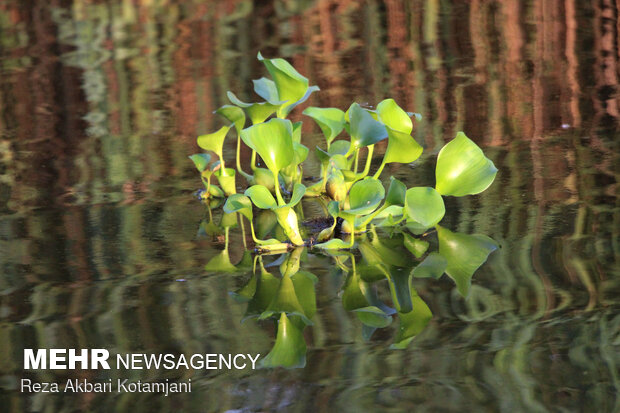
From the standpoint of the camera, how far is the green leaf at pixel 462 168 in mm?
1441

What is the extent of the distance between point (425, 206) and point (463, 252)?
9cm

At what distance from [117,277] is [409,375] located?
1.75ft

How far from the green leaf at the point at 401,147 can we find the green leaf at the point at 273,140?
0.50 ft

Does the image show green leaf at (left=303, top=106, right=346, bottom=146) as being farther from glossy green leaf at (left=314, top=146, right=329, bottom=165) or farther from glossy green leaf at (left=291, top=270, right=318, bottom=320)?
glossy green leaf at (left=291, top=270, right=318, bottom=320)

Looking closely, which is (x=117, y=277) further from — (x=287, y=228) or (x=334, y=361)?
(x=334, y=361)

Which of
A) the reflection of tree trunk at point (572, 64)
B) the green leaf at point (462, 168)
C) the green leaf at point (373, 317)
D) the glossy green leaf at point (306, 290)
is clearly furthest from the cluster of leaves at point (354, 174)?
the reflection of tree trunk at point (572, 64)

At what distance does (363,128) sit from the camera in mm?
1438

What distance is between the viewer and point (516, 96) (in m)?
2.31

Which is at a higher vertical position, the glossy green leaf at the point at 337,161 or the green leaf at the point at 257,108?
the green leaf at the point at 257,108

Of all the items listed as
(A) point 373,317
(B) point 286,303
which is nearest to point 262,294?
(B) point 286,303

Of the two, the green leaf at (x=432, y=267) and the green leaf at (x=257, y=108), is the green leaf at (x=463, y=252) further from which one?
the green leaf at (x=257, y=108)

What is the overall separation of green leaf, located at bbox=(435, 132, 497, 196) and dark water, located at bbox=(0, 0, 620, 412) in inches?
2.8

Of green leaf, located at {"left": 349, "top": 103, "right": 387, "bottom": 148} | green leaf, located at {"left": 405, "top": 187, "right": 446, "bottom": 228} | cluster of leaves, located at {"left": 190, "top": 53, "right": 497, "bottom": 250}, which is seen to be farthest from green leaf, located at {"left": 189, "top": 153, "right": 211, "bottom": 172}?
green leaf, located at {"left": 405, "top": 187, "right": 446, "bottom": 228}

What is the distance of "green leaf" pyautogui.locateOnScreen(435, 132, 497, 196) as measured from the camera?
4.73ft
